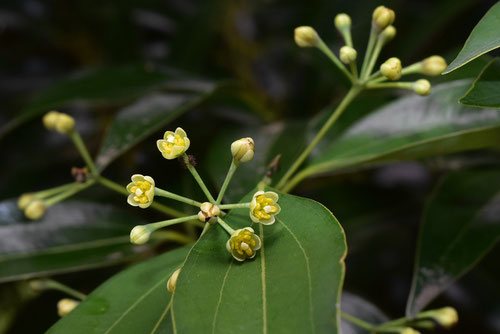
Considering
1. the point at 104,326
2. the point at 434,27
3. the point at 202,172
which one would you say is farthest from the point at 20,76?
the point at 104,326

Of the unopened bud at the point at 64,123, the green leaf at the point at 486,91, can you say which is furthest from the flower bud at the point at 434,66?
the unopened bud at the point at 64,123

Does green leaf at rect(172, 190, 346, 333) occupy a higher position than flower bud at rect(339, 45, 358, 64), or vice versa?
flower bud at rect(339, 45, 358, 64)

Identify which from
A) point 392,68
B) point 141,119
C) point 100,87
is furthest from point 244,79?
point 392,68

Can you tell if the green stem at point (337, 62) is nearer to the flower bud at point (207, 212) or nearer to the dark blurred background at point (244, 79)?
the flower bud at point (207, 212)

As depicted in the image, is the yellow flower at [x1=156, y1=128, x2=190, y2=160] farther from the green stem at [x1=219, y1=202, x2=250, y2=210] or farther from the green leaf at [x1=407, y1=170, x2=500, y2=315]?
the green leaf at [x1=407, y1=170, x2=500, y2=315]

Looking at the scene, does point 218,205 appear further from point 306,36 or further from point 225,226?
point 306,36

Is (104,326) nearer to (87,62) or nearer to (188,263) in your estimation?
(188,263)

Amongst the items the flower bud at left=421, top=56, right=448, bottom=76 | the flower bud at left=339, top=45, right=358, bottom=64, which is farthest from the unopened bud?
the flower bud at left=421, top=56, right=448, bottom=76
